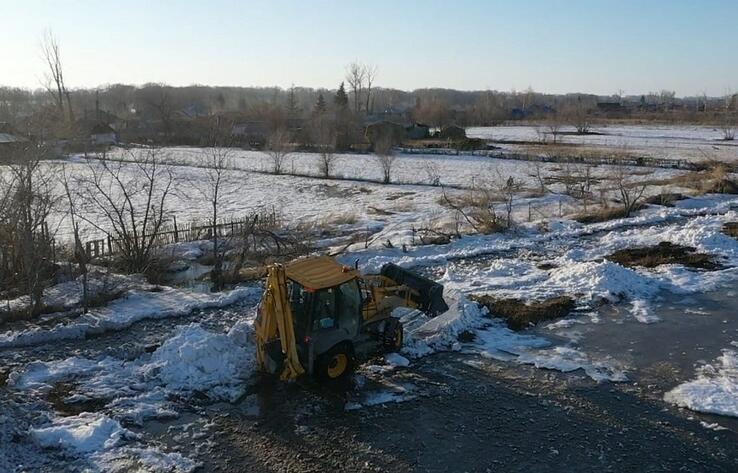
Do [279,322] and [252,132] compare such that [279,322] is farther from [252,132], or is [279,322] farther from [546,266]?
[252,132]

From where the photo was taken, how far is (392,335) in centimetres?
1273

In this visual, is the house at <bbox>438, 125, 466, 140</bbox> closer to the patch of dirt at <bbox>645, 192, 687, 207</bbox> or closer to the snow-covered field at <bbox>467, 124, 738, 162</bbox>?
the snow-covered field at <bbox>467, 124, 738, 162</bbox>

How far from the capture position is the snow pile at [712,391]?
11.1m

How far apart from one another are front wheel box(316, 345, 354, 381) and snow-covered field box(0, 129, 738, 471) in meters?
0.60

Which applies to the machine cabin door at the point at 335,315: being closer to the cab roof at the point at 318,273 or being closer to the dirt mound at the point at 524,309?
the cab roof at the point at 318,273

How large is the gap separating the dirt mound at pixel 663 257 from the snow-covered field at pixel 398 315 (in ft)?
1.62

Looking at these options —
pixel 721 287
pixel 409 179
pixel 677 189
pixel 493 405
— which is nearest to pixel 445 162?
pixel 409 179

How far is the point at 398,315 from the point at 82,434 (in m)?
7.47

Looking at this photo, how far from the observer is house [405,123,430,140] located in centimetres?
7825

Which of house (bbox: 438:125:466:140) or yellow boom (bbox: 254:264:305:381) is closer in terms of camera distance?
yellow boom (bbox: 254:264:305:381)

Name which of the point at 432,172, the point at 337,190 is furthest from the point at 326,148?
the point at 337,190

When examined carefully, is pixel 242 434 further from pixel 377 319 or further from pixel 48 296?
pixel 48 296

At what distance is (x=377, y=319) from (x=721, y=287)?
11132mm

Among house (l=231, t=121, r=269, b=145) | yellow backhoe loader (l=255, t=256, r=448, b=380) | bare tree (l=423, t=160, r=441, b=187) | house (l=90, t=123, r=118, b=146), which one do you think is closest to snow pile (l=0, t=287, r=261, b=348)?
yellow backhoe loader (l=255, t=256, r=448, b=380)
